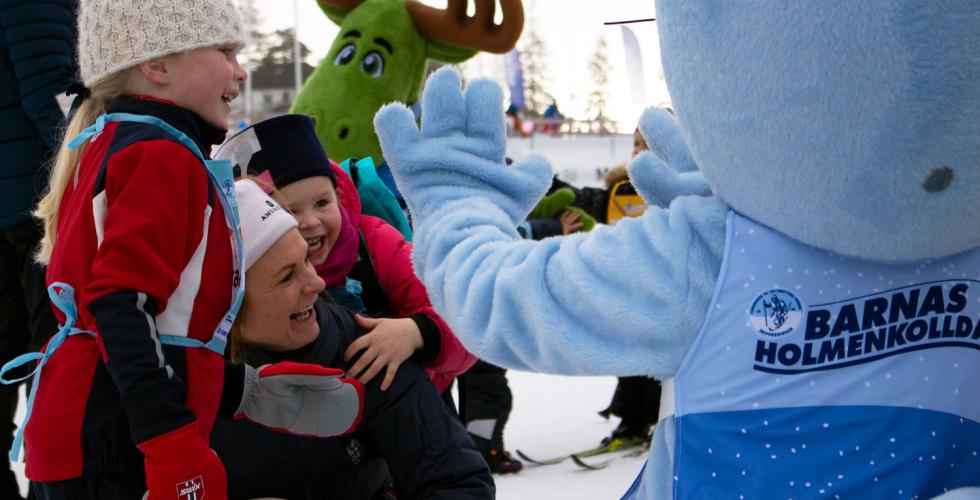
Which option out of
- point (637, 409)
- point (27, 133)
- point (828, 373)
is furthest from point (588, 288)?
point (637, 409)

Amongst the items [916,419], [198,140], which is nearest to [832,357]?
[916,419]

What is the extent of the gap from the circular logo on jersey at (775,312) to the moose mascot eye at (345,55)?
3189 millimetres

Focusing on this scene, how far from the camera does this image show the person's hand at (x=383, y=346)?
1.90 m

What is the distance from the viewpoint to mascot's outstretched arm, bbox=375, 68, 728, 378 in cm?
128

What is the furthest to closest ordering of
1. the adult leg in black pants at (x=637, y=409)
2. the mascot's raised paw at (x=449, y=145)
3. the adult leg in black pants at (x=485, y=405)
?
the adult leg in black pants at (x=637, y=409), the adult leg in black pants at (x=485, y=405), the mascot's raised paw at (x=449, y=145)

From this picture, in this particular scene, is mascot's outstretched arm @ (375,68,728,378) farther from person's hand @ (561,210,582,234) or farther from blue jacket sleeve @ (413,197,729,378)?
person's hand @ (561,210,582,234)

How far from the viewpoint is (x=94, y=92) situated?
6.12ft

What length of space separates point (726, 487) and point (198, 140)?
3.55 feet

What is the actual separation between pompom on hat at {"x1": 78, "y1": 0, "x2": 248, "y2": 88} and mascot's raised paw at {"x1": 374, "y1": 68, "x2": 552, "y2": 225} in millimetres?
578

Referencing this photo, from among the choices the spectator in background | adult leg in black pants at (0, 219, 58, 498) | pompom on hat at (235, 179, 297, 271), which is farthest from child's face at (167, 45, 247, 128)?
adult leg in black pants at (0, 219, 58, 498)

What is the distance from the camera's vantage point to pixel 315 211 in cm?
211

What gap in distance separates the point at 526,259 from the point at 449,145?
19 centimetres

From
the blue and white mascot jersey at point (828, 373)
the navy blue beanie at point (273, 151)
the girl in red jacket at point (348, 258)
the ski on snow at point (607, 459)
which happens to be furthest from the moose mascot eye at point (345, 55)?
the blue and white mascot jersey at point (828, 373)

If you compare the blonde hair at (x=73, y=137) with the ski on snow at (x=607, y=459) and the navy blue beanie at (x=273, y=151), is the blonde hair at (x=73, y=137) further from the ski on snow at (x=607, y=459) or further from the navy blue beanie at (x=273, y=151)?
the ski on snow at (x=607, y=459)
